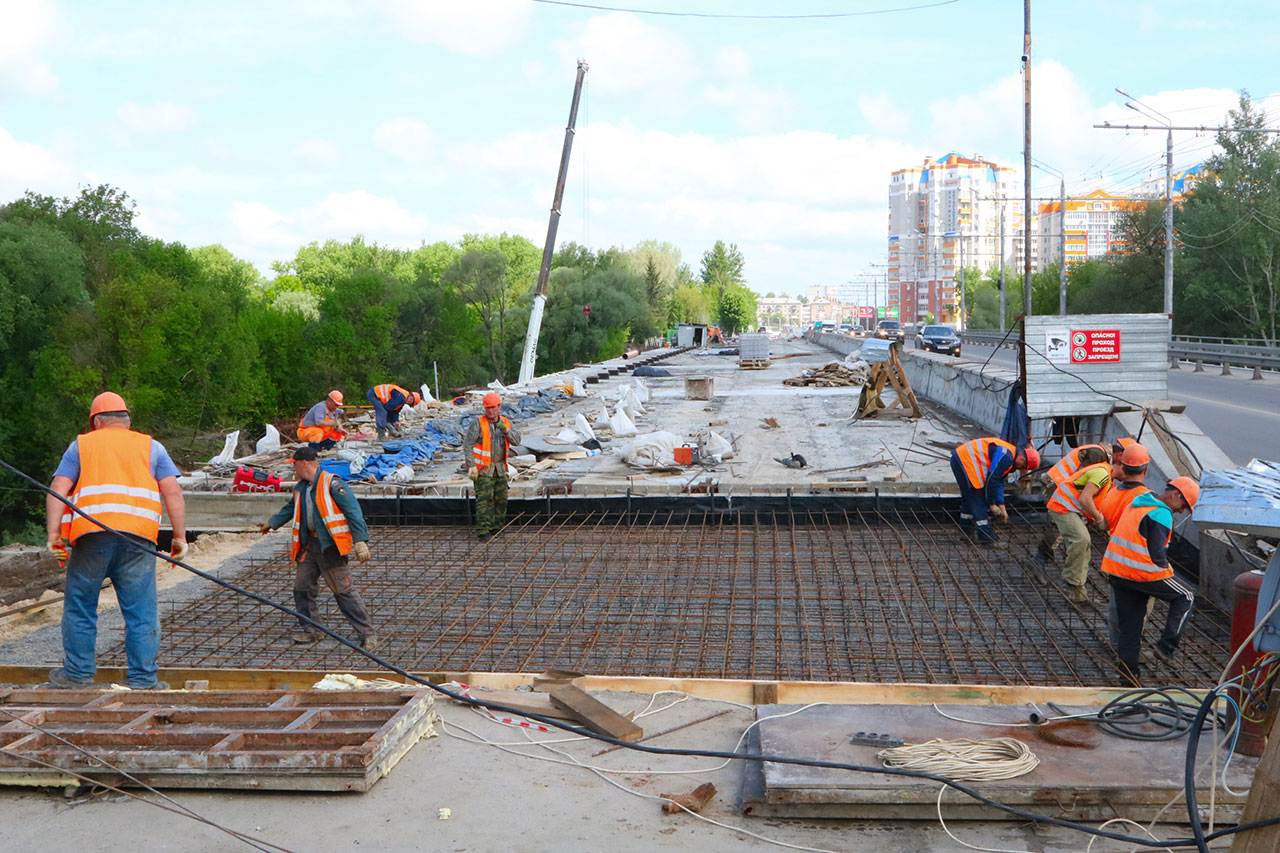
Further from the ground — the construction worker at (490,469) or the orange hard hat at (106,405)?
the orange hard hat at (106,405)

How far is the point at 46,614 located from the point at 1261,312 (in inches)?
1899

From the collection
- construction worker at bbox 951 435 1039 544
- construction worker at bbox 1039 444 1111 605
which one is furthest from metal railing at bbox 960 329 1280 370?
construction worker at bbox 1039 444 1111 605

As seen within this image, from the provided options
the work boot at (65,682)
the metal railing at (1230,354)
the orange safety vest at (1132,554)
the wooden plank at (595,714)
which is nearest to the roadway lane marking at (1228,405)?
the metal railing at (1230,354)

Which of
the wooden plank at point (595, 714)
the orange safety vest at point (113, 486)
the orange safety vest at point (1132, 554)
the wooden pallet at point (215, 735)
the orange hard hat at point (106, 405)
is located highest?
the orange hard hat at point (106, 405)

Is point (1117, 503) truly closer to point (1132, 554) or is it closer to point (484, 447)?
point (1132, 554)

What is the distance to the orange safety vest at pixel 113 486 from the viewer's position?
17.1 ft

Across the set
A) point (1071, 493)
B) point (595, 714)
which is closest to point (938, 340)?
point (1071, 493)

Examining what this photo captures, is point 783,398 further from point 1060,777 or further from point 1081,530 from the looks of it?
point 1060,777

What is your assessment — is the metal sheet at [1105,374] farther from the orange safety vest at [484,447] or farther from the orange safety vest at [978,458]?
the orange safety vest at [484,447]

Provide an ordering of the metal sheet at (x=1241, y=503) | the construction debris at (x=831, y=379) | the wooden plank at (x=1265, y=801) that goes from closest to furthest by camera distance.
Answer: the wooden plank at (x=1265, y=801), the metal sheet at (x=1241, y=503), the construction debris at (x=831, y=379)

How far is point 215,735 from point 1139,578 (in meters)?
5.06

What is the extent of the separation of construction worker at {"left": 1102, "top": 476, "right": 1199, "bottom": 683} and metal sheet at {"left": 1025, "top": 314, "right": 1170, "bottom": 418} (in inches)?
185

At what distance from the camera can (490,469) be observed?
10.8m

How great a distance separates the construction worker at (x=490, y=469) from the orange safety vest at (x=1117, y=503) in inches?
222
